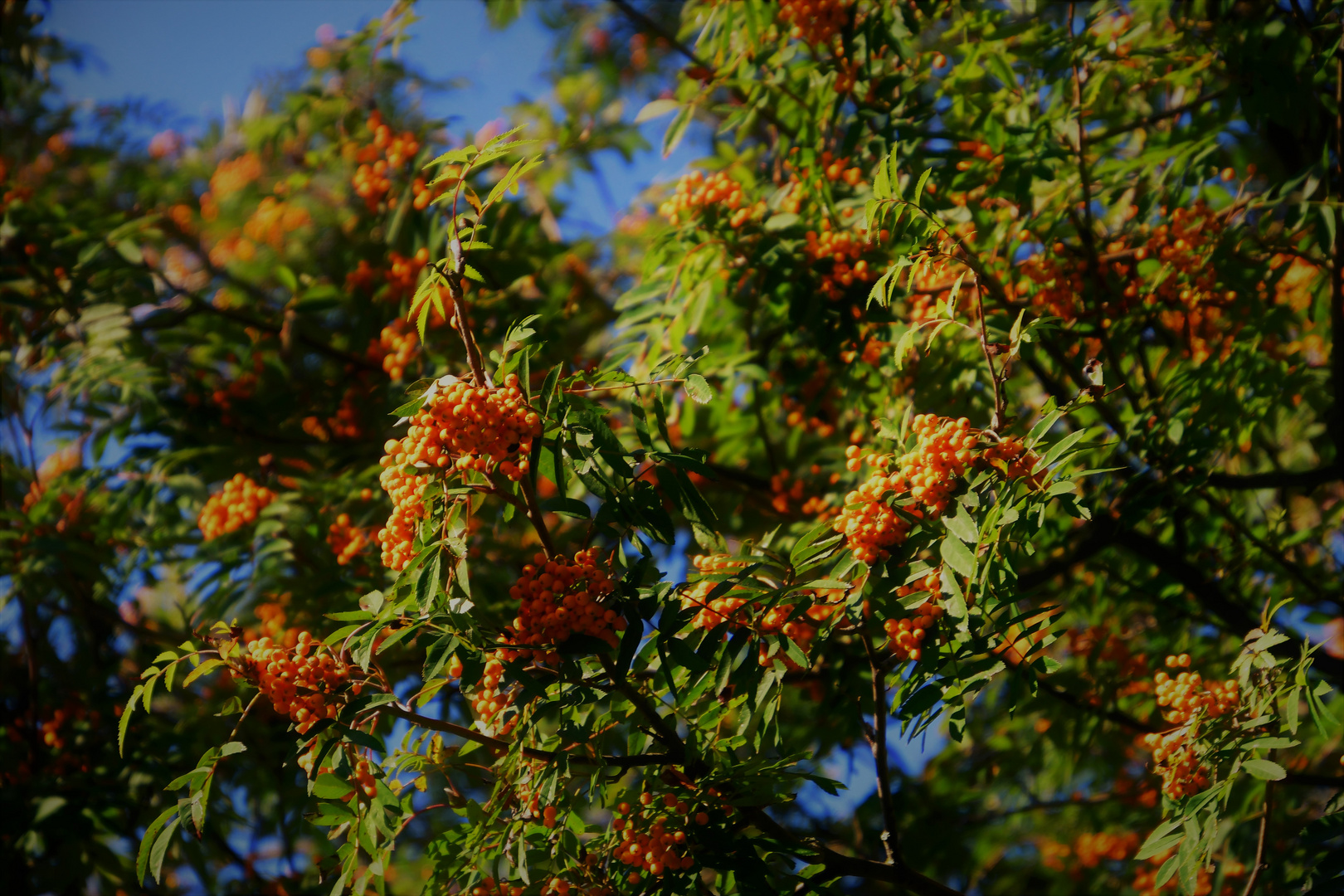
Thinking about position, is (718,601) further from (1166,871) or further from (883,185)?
(1166,871)

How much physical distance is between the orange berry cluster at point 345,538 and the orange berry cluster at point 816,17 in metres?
2.15

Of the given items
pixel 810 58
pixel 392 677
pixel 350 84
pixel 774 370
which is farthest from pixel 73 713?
pixel 810 58

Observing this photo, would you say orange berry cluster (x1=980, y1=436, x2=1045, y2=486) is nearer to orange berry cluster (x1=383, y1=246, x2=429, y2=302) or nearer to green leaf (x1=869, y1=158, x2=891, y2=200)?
green leaf (x1=869, y1=158, x2=891, y2=200)

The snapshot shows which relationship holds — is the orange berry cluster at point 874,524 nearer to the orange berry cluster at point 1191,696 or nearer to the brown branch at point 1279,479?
the orange berry cluster at point 1191,696

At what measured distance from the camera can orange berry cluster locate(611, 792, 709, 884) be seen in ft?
6.44

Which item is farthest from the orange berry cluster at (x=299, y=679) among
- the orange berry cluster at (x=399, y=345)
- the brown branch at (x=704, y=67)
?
the brown branch at (x=704, y=67)

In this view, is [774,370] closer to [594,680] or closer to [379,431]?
[379,431]

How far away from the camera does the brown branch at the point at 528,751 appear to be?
1923mm

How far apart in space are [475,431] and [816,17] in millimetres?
1887

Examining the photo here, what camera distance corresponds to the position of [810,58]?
3.19 metres

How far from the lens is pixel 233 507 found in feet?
11.9

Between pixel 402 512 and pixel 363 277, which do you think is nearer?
pixel 402 512

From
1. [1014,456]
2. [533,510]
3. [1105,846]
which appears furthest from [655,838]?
[1105,846]

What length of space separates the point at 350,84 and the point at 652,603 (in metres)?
3.48
